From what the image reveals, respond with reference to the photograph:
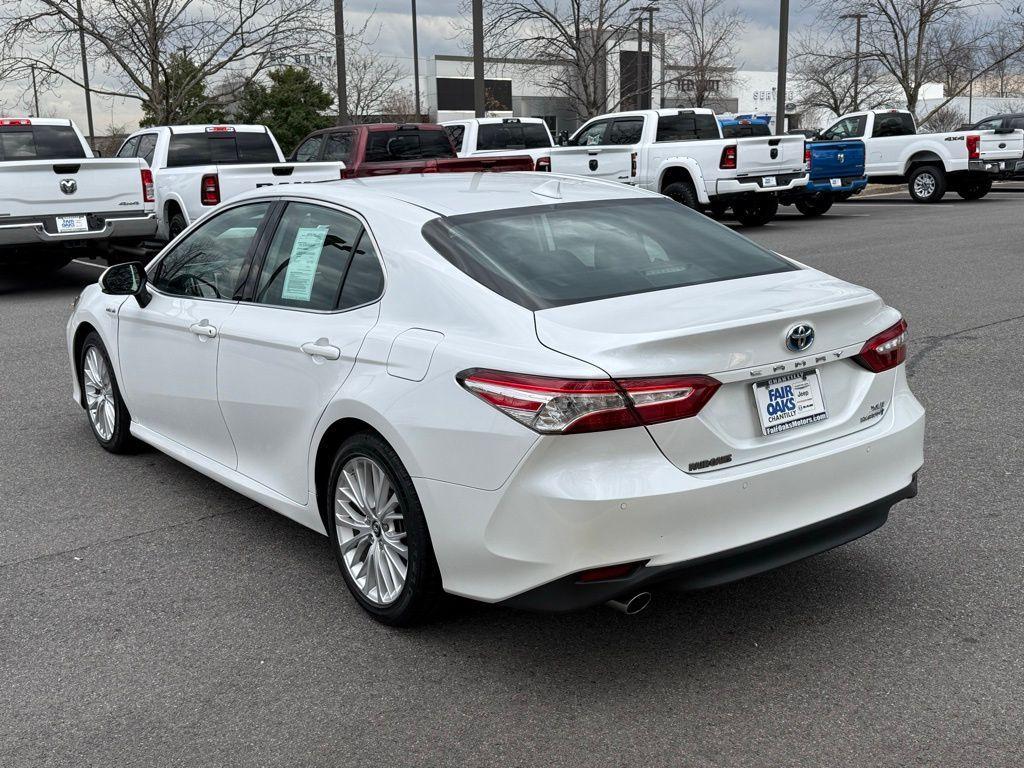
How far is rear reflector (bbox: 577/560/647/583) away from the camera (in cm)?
336

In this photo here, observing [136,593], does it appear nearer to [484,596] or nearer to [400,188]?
[484,596]

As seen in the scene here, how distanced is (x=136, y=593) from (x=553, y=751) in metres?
2.01

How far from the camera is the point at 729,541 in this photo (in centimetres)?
345

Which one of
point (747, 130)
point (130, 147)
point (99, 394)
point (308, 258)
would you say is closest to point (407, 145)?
point (130, 147)

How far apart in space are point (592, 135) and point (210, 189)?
842 centimetres

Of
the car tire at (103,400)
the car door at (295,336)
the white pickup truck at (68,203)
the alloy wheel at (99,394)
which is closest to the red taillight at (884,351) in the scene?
the car door at (295,336)

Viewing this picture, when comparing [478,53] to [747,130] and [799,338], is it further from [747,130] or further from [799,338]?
[799,338]

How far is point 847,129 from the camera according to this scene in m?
25.5

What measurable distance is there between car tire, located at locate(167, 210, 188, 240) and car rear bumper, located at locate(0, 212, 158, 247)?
64 centimetres

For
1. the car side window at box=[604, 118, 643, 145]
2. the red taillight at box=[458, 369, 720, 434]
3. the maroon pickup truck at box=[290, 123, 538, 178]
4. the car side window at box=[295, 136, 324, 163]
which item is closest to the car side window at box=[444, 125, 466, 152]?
the car side window at box=[604, 118, 643, 145]

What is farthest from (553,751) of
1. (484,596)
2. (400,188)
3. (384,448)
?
(400,188)

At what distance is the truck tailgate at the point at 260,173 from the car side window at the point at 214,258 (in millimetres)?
8686

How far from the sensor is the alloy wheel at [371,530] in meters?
3.92

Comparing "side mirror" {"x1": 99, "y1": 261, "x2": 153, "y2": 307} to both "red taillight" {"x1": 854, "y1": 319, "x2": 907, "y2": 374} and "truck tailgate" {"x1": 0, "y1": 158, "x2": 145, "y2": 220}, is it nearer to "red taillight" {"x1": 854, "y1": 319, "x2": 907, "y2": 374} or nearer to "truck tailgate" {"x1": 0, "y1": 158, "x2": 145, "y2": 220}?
"red taillight" {"x1": 854, "y1": 319, "x2": 907, "y2": 374}
